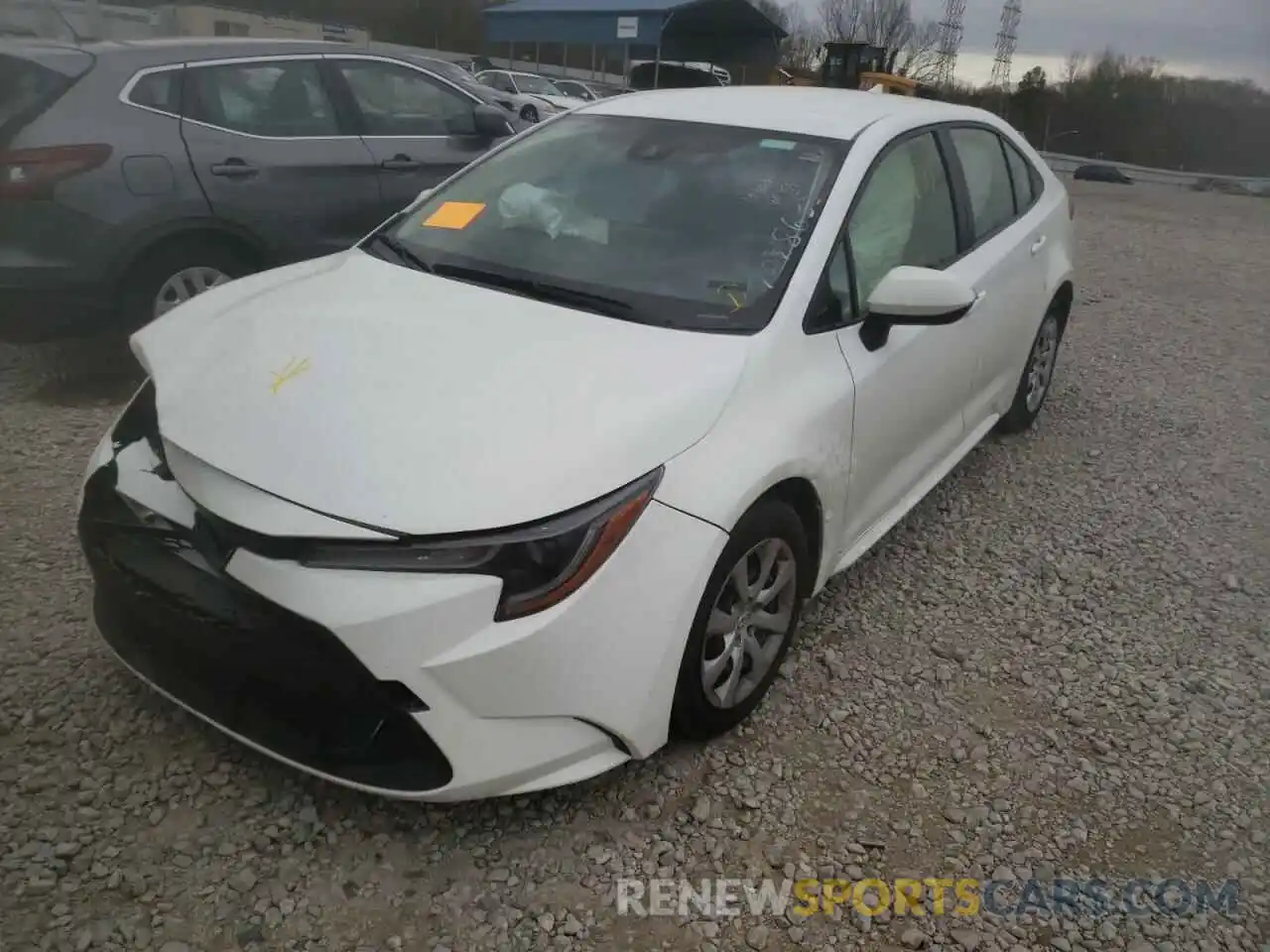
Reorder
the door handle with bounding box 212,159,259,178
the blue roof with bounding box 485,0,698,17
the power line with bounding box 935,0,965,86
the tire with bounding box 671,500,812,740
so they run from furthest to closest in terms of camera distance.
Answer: the power line with bounding box 935,0,965,86, the blue roof with bounding box 485,0,698,17, the door handle with bounding box 212,159,259,178, the tire with bounding box 671,500,812,740

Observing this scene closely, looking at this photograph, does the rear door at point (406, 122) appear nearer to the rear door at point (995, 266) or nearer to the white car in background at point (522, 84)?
the rear door at point (995, 266)

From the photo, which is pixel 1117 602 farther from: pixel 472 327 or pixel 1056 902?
pixel 472 327

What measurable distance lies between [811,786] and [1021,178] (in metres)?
3.10

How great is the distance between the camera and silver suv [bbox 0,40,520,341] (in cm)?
438

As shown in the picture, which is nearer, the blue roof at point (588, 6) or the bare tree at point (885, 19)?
the blue roof at point (588, 6)

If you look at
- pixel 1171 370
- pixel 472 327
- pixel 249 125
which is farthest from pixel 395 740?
pixel 1171 370

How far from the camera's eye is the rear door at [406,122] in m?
5.37

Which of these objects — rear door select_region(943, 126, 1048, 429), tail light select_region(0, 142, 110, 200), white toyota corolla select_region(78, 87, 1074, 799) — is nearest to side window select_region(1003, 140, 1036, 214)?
rear door select_region(943, 126, 1048, 429)

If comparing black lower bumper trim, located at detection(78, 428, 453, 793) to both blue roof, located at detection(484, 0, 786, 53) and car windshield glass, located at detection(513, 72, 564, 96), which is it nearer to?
car windshield glass, located at detection(513, 72, 564, 96)

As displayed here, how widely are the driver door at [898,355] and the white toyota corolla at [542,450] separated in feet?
0.05

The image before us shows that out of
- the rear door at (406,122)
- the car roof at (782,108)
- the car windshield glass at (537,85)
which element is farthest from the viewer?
the car windshield glass at (537,85)

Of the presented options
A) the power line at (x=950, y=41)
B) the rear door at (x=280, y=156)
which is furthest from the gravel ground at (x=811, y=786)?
the power line at (x=950, y=41)

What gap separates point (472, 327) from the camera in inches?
102

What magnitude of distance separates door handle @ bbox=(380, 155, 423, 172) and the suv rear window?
1.49 meters
